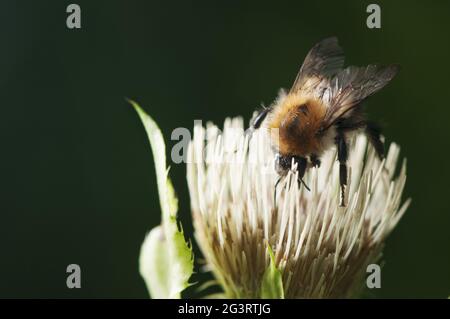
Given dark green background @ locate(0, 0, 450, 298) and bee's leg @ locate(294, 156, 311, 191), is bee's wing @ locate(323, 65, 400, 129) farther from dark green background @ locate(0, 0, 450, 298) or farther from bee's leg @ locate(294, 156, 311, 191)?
dark green background @ locate(0, 0, 450, 298)

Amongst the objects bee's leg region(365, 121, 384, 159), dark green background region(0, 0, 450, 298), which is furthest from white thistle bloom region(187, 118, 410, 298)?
dark green background region(0, 0, 450, 298)

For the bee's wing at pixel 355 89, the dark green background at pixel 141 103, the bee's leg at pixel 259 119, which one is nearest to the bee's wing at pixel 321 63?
the bee's leg at pixel 259 119

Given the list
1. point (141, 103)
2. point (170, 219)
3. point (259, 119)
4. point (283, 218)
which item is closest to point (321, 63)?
point (259, 119)

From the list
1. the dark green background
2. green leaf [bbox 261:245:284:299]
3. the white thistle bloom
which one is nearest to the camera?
green leaf [bbox 261:245:284:299]

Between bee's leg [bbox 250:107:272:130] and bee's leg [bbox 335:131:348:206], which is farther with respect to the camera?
bee's leg [bbox 250:107:272:130]

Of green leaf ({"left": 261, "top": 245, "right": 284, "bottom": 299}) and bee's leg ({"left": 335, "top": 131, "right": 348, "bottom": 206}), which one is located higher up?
bee's leg ({"left": 335, "top": 131, "right": 348, "bottom": 206})

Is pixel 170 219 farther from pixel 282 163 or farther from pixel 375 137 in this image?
pixel 375 137

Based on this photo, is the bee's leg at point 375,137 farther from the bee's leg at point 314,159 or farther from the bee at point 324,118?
the bee's leg at point 314,159
